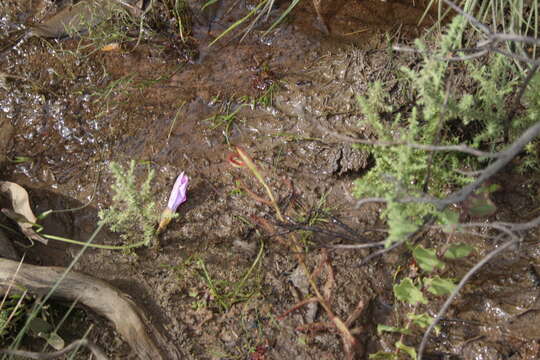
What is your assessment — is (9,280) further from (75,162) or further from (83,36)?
(83,36)

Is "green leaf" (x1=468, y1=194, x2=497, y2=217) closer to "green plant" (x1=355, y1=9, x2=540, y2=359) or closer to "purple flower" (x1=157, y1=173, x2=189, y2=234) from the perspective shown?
"green plant" (x1=355, y1=9, x2=540, y2=359)

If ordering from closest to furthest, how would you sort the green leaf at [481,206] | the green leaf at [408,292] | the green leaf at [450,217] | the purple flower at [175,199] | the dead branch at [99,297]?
the green leaf at [450,217] → the green leaf at [481,206] → the green leaf at [408,292] → the dead branch at [99,297] → the purple flower at [175,199]

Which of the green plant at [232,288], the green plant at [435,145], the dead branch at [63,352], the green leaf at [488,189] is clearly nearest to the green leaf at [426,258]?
the green plant at [435,145]

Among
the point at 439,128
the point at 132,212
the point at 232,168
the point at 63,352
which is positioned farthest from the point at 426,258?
the point at 63,352

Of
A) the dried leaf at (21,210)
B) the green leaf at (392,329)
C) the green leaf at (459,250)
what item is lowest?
the green leaf at (392,329)

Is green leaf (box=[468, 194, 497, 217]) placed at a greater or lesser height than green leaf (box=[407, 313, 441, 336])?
greater

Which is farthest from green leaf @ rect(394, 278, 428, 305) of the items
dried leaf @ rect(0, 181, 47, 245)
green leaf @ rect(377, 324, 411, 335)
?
dried leaf @ rect(0, 181, 47, 245)

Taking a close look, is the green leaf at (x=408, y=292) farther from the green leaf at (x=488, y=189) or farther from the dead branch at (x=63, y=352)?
the dead branch at (x=63, y=352)
